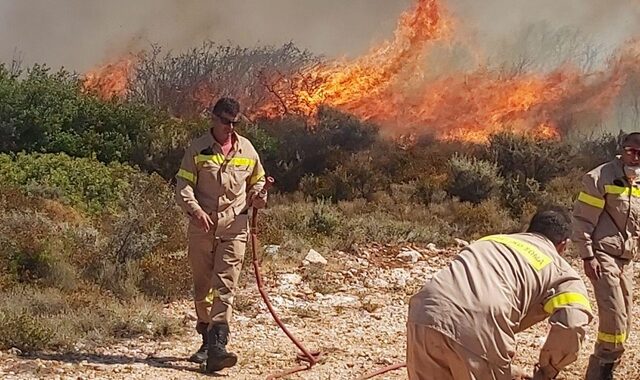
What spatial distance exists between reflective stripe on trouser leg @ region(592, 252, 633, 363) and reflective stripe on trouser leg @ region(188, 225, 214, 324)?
260cm

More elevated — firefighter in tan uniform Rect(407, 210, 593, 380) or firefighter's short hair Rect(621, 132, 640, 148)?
firefighter's short hair Rect(621, 132, 640, 148)

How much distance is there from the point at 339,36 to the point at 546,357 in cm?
2561

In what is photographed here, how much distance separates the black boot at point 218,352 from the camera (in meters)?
5.95

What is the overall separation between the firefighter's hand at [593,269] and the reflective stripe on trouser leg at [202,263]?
2535 mm

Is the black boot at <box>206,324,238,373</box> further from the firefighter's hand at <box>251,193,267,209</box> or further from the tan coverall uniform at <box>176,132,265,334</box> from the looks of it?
the firefighter's hand at <box>251,193,267,209</box>

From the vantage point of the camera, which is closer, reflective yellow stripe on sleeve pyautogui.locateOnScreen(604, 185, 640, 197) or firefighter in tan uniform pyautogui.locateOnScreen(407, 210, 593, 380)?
firefighter in tan uniform pyautogui.locateOnScreen(407, 210, 593, 380)

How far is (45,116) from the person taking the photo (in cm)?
1773

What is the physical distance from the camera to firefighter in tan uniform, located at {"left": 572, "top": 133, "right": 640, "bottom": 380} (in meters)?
5.61

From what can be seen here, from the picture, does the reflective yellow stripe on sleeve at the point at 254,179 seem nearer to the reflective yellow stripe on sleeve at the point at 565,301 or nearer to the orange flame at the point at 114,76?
the reflective yellow stripe on sleeve at the point at 565,301

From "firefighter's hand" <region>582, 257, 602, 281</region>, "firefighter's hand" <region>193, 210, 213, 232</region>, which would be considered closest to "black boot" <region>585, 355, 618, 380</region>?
"firefighter's hand" <region>582, 257, 602, 281</region>

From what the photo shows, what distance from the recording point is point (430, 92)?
955 inches

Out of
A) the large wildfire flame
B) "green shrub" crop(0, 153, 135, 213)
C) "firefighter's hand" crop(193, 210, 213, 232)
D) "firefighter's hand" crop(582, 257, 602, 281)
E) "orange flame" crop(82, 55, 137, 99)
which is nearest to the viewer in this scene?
"firefighter's hand" crop(582, 257, 602, 281)

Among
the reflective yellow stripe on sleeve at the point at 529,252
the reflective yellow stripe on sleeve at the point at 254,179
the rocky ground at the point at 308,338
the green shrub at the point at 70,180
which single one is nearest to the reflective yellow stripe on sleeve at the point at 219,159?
the reflective yellow stripe on sleeve at the point at 254,179

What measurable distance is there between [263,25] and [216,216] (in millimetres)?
25311
